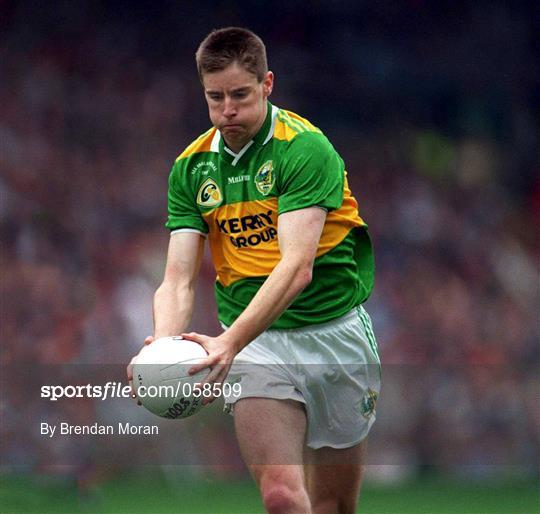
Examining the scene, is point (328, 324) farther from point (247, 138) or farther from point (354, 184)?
point (354, 184)

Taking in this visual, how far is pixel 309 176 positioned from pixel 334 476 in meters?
1.44

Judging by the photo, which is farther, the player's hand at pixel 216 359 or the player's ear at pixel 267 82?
the player's ear at pixel 267 82

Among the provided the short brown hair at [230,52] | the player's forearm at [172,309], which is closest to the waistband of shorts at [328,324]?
the player's forearm at [172,309]

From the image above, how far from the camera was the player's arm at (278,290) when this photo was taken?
4484mm

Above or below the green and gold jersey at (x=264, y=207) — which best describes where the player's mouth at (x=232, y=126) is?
above

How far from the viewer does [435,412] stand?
10.5 meters

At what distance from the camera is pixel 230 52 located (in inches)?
188

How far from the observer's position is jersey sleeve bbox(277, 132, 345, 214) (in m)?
4.85

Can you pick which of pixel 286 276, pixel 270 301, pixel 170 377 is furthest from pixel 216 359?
pixel 286 276

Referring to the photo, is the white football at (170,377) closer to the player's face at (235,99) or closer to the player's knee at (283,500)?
the player's knee at (283,500)

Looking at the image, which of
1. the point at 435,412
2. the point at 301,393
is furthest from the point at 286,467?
the point at 435,412

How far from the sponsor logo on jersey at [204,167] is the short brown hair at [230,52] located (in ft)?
1.60

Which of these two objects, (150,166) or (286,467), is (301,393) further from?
(150,166)

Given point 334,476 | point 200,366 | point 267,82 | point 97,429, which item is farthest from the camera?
point 97,429
